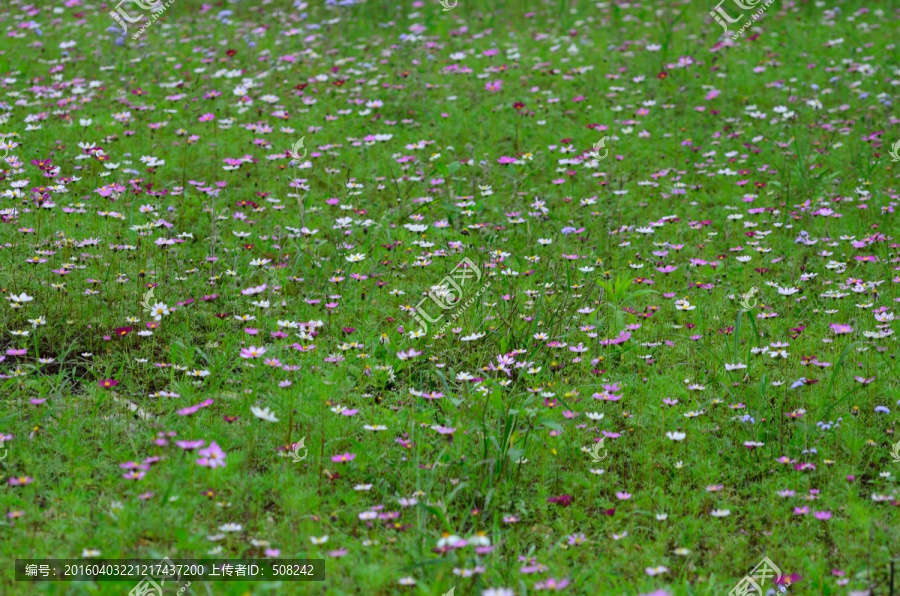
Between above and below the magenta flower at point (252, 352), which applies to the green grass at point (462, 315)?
below

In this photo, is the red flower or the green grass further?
the red flower

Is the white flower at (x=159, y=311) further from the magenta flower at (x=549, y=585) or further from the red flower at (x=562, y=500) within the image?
the magenta flower at (x=549, y=585)

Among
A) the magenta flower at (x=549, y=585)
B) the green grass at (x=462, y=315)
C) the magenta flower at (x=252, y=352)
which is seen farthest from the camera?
the magenta flower at (x=252, y=352)

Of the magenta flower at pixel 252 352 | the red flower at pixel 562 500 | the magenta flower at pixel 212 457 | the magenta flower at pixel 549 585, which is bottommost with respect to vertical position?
the red flower at pixel 562 500

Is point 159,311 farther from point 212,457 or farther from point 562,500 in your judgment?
point 562,500

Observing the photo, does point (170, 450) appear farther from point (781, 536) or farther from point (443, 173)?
point (443, 173)

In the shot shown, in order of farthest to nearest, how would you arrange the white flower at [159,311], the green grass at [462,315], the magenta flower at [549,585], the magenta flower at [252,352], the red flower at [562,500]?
the white flower at [159,311] → the magenta flower at [252,352] → the red flower at [562,500] → the green grass at [462,315] → the magenta flower at [549,585]

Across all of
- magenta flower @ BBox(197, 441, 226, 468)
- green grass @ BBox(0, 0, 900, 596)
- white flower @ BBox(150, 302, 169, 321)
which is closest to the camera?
magenta flower @ BBox(197, 441, 226, 468)

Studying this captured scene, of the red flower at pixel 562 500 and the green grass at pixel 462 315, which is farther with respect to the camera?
the red flower at pixel 562 500

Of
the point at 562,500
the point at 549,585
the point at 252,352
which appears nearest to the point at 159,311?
the point at 252,352

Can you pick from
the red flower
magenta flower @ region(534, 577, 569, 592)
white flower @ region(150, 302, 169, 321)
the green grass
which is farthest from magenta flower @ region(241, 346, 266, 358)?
magenta flower @ region(534, 577, 569, 592)

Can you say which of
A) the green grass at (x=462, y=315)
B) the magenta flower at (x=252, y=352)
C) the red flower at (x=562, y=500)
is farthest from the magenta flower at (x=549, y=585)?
the magenta flower at (x=252, y=352)

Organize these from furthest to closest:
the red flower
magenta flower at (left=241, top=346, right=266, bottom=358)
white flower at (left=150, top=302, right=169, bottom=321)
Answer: white flower at (left=150, top=302, right=169, bottom=321), magenta flower at (left=241, top=346, right=266, bottom=358), the red flower

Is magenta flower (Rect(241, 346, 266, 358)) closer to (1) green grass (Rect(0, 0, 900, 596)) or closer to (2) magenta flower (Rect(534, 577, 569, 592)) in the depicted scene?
(1) green grass (Rect(0, 0, 900, 596))
